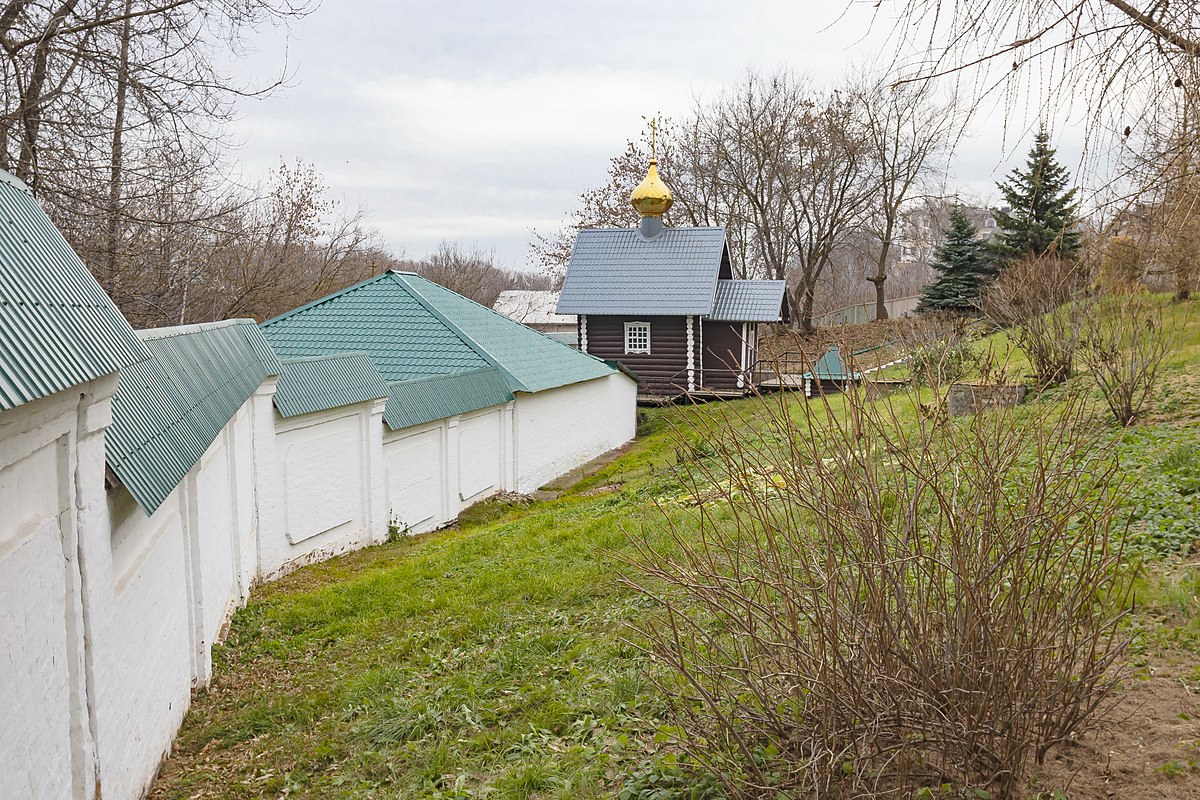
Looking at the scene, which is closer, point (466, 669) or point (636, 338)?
point (466, 669)

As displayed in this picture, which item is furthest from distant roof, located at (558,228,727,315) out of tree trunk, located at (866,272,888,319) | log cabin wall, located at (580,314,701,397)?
tree trunk, located at (866,272,888,319)

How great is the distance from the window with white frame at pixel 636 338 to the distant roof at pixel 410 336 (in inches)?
372

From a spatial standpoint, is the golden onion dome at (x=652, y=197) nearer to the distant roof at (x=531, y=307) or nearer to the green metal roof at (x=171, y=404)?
the green metal roof at (x=171, y=404)

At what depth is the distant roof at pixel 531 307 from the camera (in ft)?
185

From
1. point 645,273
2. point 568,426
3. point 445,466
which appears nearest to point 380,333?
point 445,466

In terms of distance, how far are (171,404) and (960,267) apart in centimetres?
3320

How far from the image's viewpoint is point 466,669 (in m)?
6.19

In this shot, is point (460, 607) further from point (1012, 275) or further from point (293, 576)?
point (1012, 275)

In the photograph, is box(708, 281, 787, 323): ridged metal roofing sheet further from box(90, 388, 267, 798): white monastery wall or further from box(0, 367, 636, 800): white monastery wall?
box(90, 388, 267, 798): white monastery wall

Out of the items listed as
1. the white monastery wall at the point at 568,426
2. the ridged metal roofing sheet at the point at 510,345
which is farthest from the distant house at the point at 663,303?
the ridged metal roofing sheet at the point at 510,345

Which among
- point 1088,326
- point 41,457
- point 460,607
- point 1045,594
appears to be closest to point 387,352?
point 460,607

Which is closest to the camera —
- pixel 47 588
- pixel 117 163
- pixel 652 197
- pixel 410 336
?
pixel 47 588

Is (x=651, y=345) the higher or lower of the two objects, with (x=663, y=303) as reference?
lower

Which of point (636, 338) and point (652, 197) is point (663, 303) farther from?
point (652, 197)
